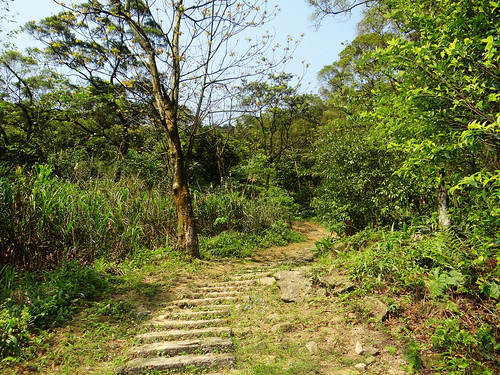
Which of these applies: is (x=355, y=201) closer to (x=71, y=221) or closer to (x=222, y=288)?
(x=222, y=288)

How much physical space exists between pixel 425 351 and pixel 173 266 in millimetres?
4208

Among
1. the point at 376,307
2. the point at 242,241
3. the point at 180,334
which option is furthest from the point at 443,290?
the point at 242,241

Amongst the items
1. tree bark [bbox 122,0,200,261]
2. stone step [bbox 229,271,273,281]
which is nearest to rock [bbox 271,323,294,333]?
stone step [bbox 229,271,273,281]

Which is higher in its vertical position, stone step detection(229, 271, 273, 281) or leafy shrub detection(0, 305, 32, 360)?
leafy shrub detection(0, 305, 32, 360)

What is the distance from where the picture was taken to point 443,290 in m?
2.86

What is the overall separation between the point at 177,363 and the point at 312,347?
4.32ft

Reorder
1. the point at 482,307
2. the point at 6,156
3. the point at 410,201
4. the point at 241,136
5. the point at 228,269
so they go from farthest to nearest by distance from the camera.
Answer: the point at 241,136 < the point at 6,156 < the point at 228,269 < the point at 410,201 < the point at 482,307

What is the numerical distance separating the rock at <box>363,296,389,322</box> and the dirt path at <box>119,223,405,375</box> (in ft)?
0.23

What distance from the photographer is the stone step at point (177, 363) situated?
2.58m

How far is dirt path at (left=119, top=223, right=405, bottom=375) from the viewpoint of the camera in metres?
2.60

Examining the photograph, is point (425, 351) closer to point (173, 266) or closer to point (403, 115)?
point (403, 115)

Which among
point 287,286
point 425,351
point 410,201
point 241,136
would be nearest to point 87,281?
point 287,286

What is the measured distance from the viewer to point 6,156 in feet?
26.2

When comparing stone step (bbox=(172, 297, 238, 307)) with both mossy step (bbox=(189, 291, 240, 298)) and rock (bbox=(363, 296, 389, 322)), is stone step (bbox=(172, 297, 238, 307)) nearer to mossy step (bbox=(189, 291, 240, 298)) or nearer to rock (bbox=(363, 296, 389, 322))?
mossy step (bbox=(189, 291, 240, 298))
